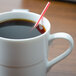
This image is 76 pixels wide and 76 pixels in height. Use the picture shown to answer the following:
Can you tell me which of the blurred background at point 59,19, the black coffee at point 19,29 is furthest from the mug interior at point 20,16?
the blurred background at point 59,19

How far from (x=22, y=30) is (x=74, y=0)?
454 millimetres

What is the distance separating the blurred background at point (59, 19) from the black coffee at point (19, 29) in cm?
12

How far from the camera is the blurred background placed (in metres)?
0.48

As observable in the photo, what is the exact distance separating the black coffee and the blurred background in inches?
4.9

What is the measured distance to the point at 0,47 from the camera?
325 mm

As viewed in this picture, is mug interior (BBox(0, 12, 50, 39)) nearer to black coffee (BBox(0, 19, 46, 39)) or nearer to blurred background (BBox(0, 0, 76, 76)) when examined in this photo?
black coffee (BBox(0, 19, 46, 39))

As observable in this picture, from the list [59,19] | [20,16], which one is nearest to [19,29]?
A: [20,16]

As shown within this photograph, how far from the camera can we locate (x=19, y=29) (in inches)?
15.9

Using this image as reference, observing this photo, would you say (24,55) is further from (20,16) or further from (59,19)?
(59,19)

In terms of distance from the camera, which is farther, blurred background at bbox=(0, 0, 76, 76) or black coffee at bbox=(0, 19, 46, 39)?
blurred background at bbox=(0, 0, 76, 76)

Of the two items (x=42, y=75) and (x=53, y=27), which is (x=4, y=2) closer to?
(x=53, y=27)

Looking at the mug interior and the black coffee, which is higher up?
the mug interior

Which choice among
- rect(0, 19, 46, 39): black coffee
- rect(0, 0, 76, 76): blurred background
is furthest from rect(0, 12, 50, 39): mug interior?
rect(0, 0, 76, 76): blurred background

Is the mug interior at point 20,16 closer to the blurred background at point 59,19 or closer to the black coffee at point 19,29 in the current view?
the black coffee at point 19,29
